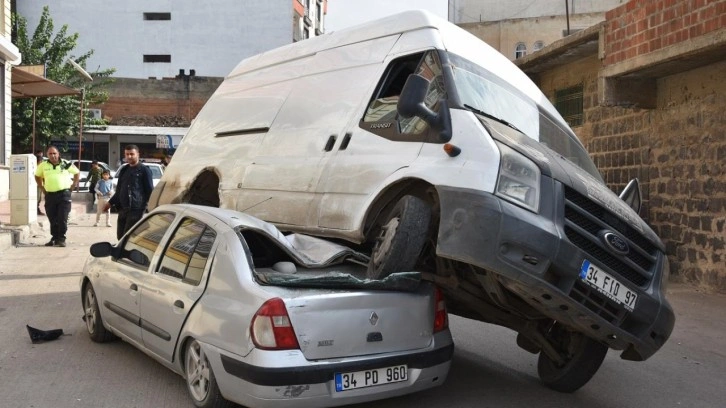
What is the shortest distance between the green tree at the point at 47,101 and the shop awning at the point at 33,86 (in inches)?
234

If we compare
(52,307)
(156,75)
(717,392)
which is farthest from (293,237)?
(156,75)

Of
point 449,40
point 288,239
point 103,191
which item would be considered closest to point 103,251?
point 288,239

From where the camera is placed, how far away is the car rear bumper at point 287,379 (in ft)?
12.8

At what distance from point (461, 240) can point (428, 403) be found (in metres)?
1.30

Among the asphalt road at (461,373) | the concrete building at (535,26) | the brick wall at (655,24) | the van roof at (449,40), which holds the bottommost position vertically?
the asphalt road at (461,373)

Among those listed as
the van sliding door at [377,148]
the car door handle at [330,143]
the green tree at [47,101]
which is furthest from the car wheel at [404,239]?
the green tree at [47,101]

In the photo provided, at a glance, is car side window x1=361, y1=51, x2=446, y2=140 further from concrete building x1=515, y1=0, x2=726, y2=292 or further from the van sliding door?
concrete building x1=515, y1=0, x2=726, y2=292

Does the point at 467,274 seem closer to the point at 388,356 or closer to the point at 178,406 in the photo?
the point at 388,356

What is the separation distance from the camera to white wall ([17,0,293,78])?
4662cm

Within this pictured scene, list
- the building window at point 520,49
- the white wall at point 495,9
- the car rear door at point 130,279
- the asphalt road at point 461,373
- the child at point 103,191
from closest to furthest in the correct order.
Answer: the asphalt road at point 461,373, the car rear door at point 130,279, the child at point 103,191, the building window at point 520,49, the white wall at point 495,9

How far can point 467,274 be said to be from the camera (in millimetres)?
5000

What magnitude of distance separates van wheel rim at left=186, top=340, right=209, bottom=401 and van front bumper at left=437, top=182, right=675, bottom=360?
1.62 metres

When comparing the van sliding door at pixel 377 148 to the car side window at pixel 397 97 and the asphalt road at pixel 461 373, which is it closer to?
the car side window at pixel 397 97

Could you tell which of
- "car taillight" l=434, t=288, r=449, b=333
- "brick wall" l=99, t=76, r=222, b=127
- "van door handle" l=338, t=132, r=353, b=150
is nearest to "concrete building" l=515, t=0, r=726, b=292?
"van door handle" l=338, t=132, r=353, b=150
